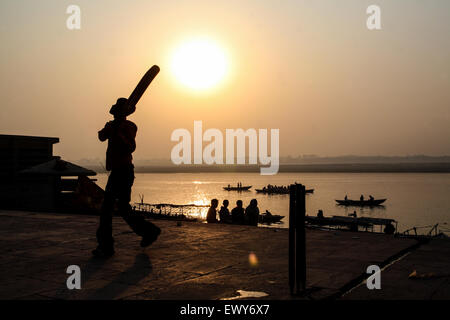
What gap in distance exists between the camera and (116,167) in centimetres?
550

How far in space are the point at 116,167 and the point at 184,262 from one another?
5.23ft

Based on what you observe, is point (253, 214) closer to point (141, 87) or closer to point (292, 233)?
point (141, 87)

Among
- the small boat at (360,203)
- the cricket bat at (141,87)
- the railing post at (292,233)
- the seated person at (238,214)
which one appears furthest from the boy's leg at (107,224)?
the small boat at (360,203)

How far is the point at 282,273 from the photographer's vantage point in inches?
170

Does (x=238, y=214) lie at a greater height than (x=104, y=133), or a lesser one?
lesser

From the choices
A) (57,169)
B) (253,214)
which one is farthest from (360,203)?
(253,214)

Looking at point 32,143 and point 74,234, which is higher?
point 32,143

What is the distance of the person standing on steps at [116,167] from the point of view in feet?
17.7

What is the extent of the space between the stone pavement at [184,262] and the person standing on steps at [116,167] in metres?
0.32

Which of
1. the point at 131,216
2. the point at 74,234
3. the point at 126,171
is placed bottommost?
the point at 74,234
